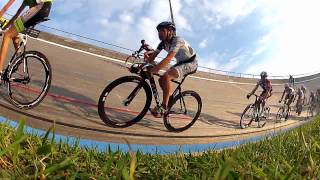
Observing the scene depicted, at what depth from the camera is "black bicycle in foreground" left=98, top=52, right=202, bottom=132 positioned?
4.84 m

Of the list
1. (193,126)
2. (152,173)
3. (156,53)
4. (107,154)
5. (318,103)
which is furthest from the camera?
(318,103)

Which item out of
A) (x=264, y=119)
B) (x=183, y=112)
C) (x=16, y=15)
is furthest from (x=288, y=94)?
(x=16, y=15)

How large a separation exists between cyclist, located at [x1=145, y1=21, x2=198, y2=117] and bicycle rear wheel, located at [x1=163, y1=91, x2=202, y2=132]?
11 cm

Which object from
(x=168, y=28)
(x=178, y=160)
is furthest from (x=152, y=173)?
(x=168, y=28)

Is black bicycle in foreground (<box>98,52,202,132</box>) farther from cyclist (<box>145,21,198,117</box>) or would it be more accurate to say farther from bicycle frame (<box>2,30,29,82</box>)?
bicycle frame (<box>2,30,29,82</box>)

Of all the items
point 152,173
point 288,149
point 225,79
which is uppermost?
point 225,79

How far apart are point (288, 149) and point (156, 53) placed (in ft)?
7.29

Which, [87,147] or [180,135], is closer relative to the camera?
[87,147]

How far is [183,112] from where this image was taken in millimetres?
5980

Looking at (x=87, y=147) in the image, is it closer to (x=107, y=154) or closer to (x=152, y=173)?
(x=107, y=154)

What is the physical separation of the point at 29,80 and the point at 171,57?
180 centimetres

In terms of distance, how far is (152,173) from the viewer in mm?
A: 3230

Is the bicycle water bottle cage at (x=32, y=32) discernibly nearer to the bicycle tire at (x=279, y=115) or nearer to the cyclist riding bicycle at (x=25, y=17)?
the cyclist riding bicycle at (x=25, y=17)

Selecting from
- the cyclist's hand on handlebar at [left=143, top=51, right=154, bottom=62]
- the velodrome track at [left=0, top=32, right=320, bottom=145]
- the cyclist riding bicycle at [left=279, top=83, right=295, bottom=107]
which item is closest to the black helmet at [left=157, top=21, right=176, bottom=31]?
the cyclist's hand on handlebar at [left=143, top=51, right=154, bottom=62]
